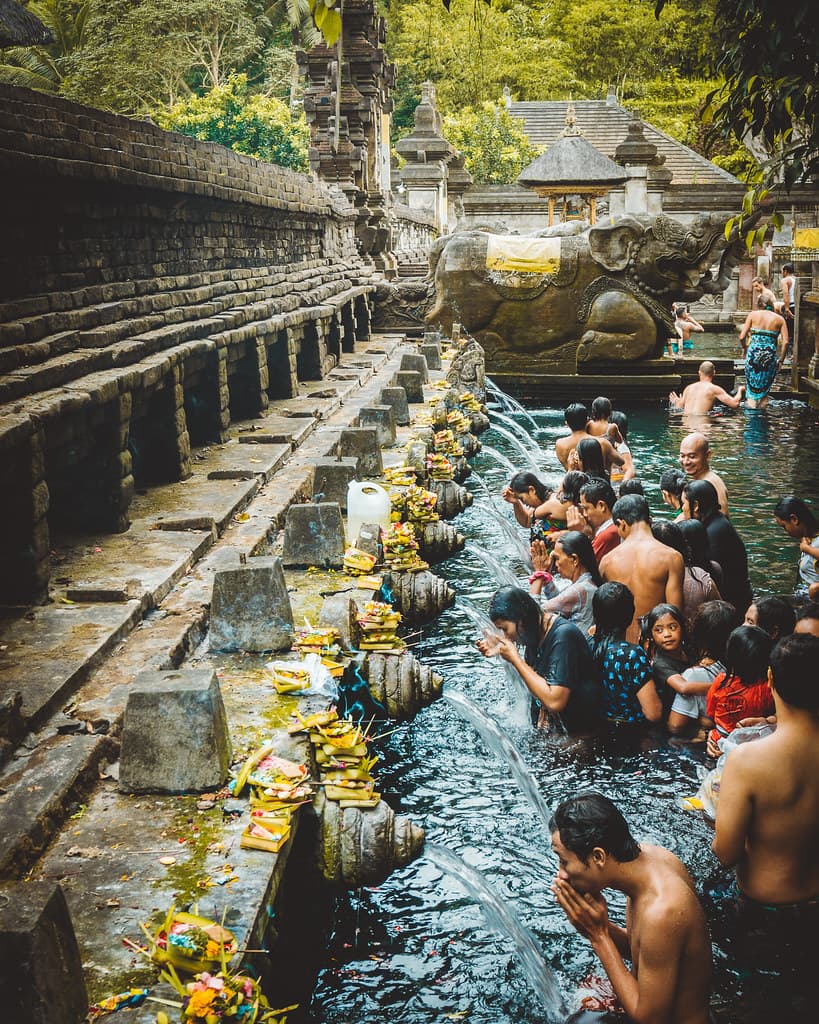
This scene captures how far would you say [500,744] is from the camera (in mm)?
6668

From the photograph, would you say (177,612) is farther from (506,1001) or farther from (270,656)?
(506,1001)

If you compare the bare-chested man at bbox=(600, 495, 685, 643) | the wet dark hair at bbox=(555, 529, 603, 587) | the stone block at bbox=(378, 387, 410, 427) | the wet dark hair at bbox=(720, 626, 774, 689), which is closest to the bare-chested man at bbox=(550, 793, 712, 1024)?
the wet dark hair at bbox=(720, 626, 774, 689)

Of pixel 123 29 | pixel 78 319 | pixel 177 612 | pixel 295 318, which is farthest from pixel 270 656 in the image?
pixel 123 29

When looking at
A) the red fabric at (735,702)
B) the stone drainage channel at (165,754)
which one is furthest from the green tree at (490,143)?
the red fabric at (735,702)

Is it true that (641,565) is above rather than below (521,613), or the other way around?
above

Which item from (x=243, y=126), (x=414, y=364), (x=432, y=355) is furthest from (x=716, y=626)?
(x=243, y=126)

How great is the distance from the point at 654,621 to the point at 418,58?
40.6 m

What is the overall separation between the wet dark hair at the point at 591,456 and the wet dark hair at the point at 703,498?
1982 mm

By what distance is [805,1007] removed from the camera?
4.39 metres

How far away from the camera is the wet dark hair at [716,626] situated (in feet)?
19.6

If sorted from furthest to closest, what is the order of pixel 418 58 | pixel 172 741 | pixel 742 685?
1. pixel 418 58
2. pixel 742 685
3. pixel 172 741

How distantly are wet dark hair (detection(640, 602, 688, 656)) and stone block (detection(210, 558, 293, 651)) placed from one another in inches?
85.0

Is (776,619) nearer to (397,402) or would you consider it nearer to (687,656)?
(687,656)

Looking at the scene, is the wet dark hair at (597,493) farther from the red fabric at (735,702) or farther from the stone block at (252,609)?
the stone block at (252,609)
